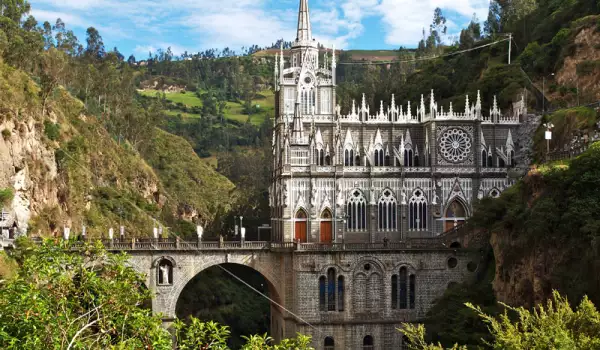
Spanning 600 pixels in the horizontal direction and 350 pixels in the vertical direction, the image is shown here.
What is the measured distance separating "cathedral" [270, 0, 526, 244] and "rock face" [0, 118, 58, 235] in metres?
18.7

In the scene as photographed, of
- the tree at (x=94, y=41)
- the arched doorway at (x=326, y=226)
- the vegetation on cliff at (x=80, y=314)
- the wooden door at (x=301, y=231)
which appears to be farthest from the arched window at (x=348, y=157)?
the tree at (x=94, y=41)

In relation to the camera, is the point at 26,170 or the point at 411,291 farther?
the point at 26,170

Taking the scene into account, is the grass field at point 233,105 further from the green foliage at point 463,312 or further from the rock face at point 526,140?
the green foliage at point 463,312

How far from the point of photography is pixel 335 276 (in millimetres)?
59312

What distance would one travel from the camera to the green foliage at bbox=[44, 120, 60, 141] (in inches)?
2840

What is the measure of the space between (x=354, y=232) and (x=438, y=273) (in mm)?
8035

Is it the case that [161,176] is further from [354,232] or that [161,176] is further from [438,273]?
[438,273]

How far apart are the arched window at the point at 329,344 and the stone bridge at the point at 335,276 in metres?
0.18

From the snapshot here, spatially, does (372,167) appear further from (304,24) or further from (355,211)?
(304,24)

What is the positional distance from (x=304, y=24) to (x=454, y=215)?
20756 mm

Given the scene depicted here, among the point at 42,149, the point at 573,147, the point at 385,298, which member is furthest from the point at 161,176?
the point at 573,147

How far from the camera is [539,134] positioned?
66.3m

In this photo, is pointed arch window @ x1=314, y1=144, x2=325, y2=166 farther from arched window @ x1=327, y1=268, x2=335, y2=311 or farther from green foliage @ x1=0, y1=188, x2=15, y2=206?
green foliage @ x1=0, y1=188, x2=15, y2=206

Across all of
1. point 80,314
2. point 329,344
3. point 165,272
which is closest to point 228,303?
point 165,272
